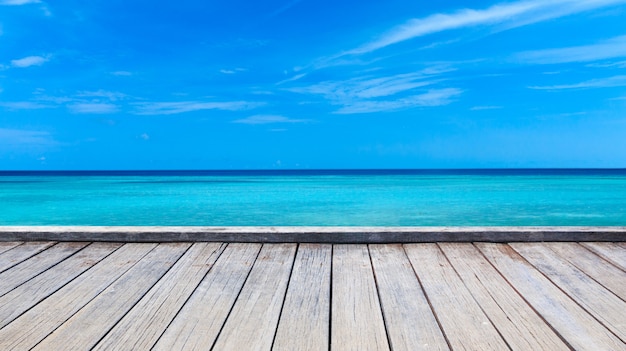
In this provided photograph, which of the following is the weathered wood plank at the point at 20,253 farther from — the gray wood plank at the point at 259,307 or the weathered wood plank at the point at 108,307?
the gray wood plank at the point at 259,307

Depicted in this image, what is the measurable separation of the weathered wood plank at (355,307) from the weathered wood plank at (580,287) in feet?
2.42

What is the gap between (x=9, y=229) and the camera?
9.37 feet

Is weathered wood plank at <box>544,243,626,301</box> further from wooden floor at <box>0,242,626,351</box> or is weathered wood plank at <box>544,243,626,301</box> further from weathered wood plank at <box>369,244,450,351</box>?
weathered wood plank at <box>369,244,450,351</box>

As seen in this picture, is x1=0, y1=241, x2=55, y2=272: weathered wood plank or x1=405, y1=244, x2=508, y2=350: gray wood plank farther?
x1=0, y1=241, x2=55, y2=272: weathered wood plank

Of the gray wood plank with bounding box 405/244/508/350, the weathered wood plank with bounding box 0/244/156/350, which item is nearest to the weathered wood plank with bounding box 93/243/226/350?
the weathered wood plank with bounding box 0/244/156/350

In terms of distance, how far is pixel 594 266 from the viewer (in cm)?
226

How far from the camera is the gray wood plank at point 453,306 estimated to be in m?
1.44

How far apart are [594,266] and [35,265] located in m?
2.60

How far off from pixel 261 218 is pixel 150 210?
4.83m

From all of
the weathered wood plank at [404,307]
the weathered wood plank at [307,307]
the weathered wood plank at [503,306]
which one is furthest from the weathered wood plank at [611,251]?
the weathered wood plank at [307,307]

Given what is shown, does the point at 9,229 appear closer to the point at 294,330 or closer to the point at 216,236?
the point at 216,236

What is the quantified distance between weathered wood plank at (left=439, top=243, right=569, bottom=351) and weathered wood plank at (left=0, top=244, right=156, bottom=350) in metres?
1.42

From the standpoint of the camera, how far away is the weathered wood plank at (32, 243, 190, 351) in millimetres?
1439

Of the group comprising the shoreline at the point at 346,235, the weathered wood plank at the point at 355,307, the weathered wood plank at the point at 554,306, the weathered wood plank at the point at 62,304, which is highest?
the shoreline at the point at 346,235
